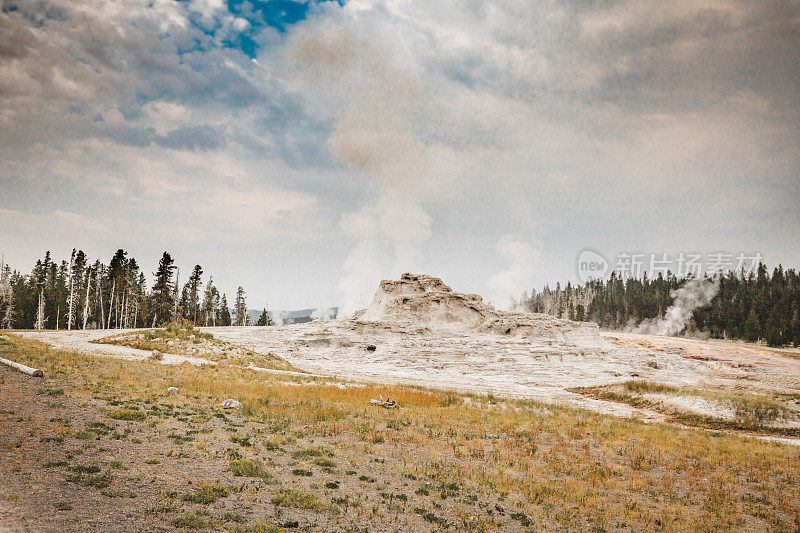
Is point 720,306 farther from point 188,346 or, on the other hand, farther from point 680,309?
point 188,346

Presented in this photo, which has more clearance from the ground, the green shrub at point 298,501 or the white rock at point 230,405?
the green shrub at point 298,501

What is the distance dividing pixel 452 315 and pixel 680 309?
114158 millimetres

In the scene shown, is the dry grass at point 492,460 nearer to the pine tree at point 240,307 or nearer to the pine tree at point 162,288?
the pine tree at point 162,288

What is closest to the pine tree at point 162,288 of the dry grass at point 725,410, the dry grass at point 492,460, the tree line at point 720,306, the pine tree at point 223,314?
the pine tree at point 223,314

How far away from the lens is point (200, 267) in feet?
355

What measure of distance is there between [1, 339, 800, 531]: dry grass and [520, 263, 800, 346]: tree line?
125 meters

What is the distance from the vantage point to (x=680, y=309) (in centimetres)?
15300

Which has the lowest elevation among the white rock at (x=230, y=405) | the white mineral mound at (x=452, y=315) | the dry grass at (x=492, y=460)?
the dry grass at (x=492, y=460)

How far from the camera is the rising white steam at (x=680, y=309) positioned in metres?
147

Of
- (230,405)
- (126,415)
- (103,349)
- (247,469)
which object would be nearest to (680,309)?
(230,405)

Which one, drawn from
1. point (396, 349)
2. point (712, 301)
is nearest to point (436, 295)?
point (396, 349)

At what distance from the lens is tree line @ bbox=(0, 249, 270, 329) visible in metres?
84.4

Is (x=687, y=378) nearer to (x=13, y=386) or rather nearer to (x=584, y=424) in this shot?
(x=584, y=424)

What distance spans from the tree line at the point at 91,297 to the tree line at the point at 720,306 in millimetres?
137485
